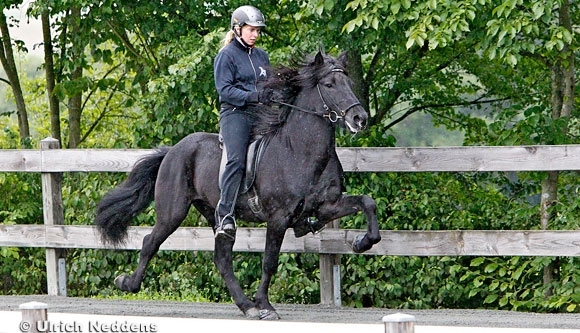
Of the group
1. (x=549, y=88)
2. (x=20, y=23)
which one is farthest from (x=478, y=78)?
(x=20, y=23)

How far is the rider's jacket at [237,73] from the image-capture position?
8594 mm

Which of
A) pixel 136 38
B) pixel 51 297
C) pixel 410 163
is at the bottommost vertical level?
pixel 51 297

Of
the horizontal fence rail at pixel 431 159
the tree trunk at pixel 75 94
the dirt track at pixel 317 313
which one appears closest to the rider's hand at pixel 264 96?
the horizontal fence rail at pixel 431 159

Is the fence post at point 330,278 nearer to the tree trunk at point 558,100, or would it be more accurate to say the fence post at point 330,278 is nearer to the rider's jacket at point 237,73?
the rider's jacket at point 237,73

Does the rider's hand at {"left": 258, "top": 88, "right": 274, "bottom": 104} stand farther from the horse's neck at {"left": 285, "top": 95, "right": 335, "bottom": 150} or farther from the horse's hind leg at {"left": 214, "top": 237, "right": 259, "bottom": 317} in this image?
the horse's hind leg at {"left": 214, "top": 237, "right": 259, "bottom": 317}

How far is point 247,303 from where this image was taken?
8.88 m

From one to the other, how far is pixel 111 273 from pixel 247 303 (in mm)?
3767

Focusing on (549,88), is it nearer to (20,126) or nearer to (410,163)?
(410,163)

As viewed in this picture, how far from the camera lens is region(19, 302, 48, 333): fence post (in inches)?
219

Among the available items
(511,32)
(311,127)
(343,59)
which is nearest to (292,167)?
(311,127)

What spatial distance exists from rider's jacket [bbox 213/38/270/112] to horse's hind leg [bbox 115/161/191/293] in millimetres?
884

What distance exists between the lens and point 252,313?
8.77 m

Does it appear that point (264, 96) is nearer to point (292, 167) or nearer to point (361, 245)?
point (292, 167)

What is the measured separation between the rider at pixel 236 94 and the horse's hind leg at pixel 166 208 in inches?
23.2
